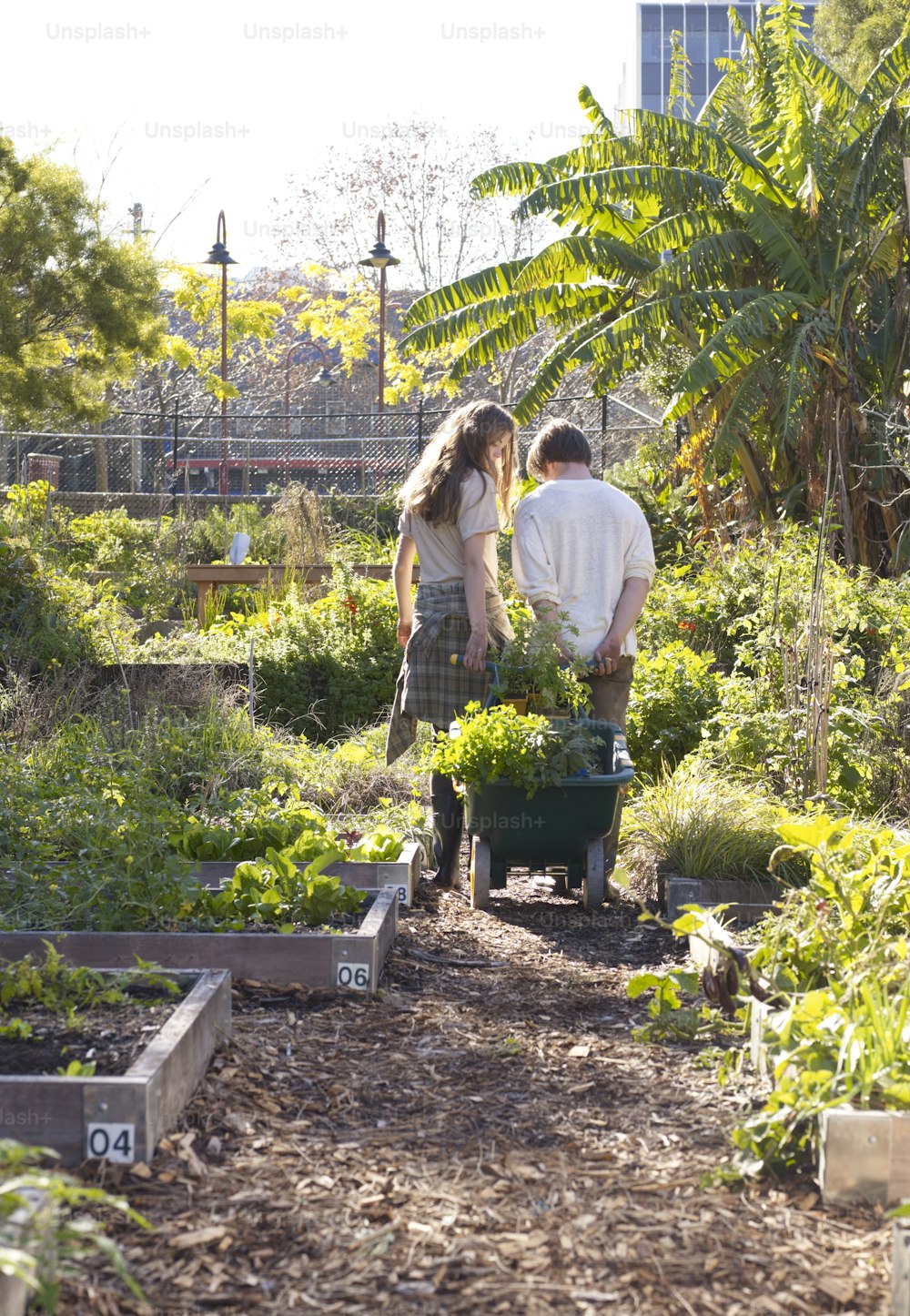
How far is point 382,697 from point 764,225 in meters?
5.09

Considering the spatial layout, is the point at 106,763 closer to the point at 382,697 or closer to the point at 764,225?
the point at 382,697

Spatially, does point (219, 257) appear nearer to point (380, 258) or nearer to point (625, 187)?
point (380, 258)

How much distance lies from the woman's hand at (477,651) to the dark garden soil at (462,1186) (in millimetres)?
1562

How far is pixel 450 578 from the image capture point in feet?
17.2

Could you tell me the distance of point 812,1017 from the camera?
2.78 metres

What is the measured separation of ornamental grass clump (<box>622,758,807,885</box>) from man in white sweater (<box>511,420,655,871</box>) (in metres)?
0.17

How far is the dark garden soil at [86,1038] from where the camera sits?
289cm

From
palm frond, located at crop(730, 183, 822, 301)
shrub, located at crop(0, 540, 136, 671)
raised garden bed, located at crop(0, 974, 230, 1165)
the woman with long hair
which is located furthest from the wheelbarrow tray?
palm frond, located at crop(730, 183, 822, 301)

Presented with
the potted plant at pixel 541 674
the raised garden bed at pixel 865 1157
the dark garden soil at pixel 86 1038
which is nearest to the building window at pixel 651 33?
the potted plant at pixel 541 674

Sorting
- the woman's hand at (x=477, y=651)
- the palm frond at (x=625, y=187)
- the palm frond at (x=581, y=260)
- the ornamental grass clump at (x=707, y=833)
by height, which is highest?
the palm frond at (x=625, y=187)

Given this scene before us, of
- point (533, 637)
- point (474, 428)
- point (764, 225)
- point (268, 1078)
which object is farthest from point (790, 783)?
point (764, 225)

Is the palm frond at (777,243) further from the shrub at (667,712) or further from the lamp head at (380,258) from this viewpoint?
the lamp head at (380,258)

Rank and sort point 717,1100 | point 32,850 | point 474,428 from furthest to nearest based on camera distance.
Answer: point 474,428 < point 32,850 < point 717,1100

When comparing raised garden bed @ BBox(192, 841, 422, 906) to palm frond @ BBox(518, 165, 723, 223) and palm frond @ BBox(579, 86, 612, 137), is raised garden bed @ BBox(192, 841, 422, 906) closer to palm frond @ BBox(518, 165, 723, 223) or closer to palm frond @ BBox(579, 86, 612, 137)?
palm frond @ BBox(518, 165, 723, 223)
